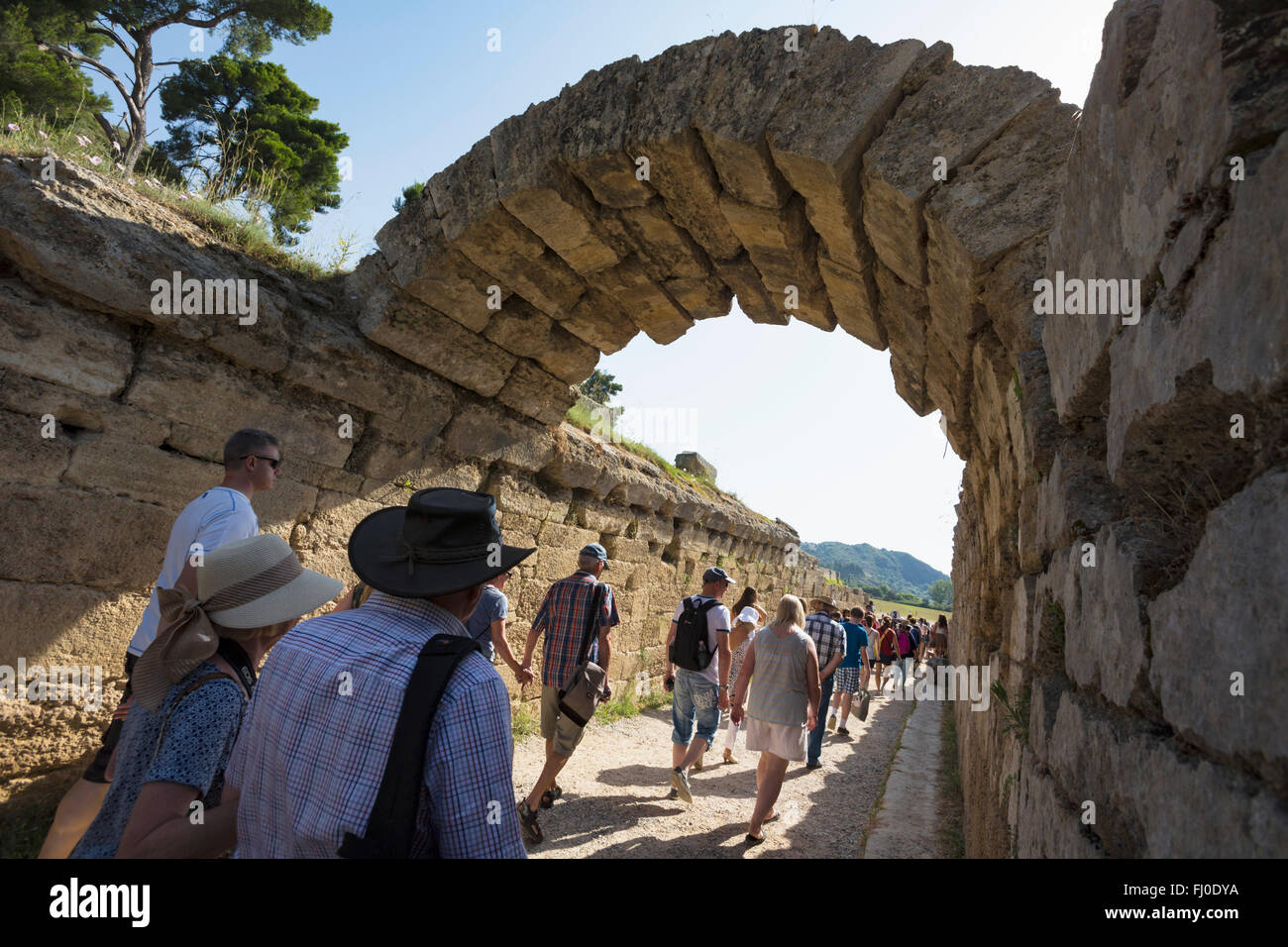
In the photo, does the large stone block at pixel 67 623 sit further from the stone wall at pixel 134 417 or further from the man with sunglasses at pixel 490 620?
the man with sunglasses at pixel 490 620

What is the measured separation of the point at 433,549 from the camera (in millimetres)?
1684

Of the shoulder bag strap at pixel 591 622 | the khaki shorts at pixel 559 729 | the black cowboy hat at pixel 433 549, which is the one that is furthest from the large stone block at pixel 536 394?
the black cowboy hat at pixel 433 549

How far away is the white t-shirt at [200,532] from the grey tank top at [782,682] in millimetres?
2998

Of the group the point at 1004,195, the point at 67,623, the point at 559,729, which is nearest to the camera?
the point at 1004,195

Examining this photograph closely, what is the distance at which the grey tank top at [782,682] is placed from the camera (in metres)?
4.45

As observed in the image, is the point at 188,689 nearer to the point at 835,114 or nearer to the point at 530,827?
the point at 530,827

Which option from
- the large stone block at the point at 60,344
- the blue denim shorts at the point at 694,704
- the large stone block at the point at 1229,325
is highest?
the large stone block at the point at 60,344

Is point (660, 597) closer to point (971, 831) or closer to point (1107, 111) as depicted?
point (971, 831)

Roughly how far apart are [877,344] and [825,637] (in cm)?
270

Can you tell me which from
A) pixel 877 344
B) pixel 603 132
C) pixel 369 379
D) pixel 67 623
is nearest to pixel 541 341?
pixel 369 379

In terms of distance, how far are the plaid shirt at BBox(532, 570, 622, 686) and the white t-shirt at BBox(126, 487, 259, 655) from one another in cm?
216

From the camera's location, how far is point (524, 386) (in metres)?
5.93

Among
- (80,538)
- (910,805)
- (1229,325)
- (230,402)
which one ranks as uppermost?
(230,402)
